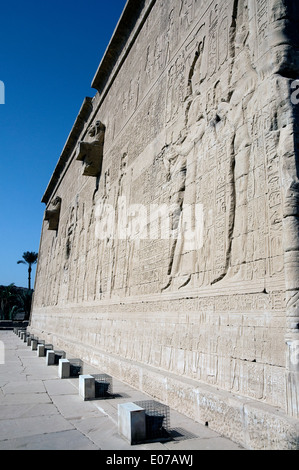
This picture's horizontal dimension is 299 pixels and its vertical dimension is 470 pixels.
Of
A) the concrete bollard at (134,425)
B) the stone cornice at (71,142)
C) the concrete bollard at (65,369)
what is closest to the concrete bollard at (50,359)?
the concrete bollard at (65,369)

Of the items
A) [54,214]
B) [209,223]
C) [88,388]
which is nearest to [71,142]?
[54,214]

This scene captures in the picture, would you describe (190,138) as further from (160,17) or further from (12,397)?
(12,397)

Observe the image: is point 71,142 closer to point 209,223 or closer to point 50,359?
point 50,359

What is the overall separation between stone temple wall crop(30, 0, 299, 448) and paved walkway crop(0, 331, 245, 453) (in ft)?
0.62

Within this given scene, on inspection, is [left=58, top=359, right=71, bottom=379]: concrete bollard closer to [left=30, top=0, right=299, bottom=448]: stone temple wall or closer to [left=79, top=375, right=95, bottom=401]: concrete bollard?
[left=30, top=0, right=299, bottom=448]: stone temple wall

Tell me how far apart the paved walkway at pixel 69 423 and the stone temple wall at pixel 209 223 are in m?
0.19

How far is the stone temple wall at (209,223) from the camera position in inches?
110

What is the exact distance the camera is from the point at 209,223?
3877 mm

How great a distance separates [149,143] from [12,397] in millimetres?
4168

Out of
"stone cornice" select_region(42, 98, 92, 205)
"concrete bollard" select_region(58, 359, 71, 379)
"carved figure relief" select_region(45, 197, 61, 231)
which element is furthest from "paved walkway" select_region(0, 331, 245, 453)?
"carved figure relief" select_region(45, 197, 61, 231)

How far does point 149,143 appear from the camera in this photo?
6.12 m

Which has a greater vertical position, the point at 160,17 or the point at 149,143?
the point at 160,17

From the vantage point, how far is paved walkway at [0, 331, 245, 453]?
2639mm
